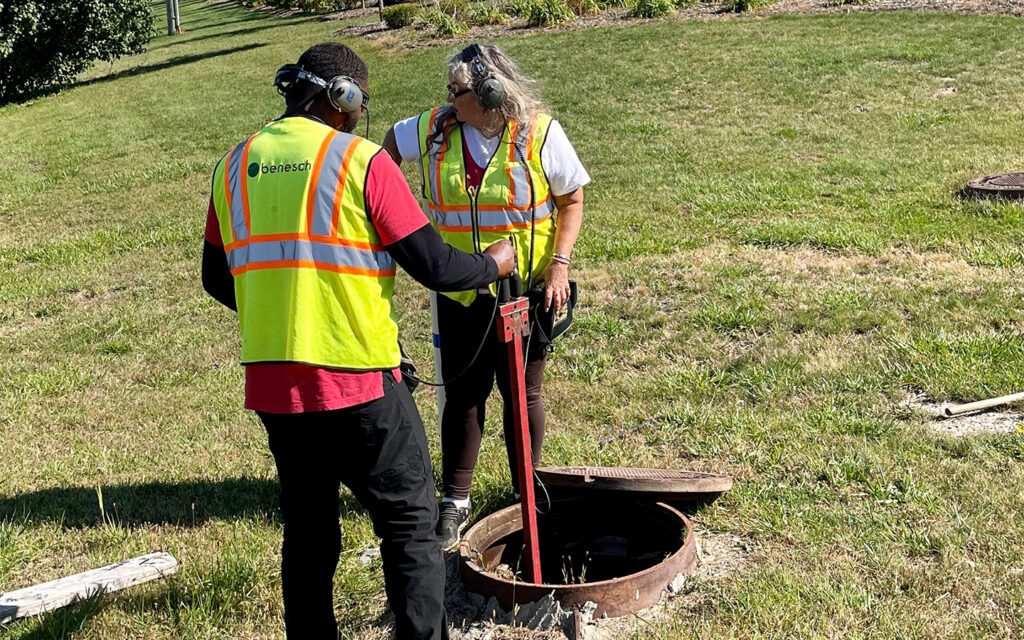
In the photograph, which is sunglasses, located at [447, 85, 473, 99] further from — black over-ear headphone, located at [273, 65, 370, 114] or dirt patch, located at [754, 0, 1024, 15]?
dirt patch, located at [754, 0, 1024, 15]

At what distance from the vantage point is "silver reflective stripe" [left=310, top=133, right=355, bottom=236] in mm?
2846

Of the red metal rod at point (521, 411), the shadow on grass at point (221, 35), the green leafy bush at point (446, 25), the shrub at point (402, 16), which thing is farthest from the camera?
the shadow on grass at point (221, 35)

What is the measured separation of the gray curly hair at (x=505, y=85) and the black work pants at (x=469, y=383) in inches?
27.4

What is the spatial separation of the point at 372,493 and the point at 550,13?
69.3 feet

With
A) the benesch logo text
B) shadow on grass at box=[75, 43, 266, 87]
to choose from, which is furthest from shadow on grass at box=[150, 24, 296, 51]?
the benesch logo text

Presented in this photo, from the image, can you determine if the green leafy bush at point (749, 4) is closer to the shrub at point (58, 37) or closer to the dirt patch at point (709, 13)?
the dirt patch at point (709, 13)

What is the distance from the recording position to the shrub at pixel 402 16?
2833cm

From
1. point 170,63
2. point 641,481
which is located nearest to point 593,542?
point 641,481

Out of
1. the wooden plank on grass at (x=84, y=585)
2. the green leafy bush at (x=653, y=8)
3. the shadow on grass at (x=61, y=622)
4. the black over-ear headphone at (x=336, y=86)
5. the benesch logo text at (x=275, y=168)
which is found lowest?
the shadow on grass at (x=61, y=622)

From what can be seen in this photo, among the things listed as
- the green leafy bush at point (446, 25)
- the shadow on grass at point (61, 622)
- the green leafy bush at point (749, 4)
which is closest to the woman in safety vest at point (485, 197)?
the shadow on grass at point (61, 622)

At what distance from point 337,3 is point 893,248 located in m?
35.2

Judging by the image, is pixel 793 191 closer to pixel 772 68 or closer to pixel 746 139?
pixel 746 139

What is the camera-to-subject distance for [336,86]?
3.01 meters

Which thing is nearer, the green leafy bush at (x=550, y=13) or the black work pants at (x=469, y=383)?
the black work pants at (x=469, y=383)
